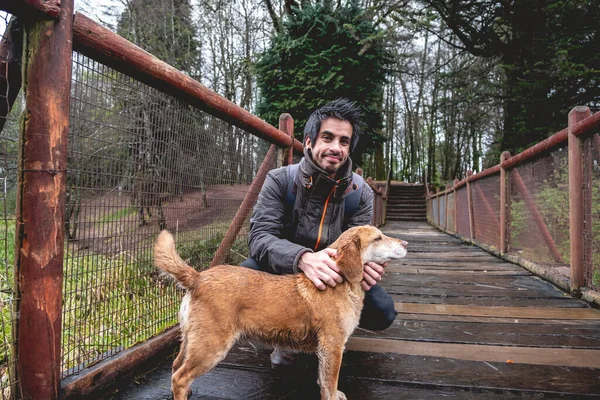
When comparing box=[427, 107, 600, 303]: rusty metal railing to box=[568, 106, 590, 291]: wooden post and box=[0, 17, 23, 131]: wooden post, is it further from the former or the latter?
box=[0, 17, 23, 131]: wooden post

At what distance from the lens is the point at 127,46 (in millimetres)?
1822

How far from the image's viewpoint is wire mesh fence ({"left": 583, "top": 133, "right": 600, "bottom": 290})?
3615 mm

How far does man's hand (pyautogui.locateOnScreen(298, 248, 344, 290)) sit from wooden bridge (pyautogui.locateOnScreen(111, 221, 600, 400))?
68 cm

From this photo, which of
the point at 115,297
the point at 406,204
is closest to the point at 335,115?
the point at 115,297

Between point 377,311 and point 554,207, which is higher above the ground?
point 554,207

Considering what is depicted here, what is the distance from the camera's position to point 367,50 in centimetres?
1292

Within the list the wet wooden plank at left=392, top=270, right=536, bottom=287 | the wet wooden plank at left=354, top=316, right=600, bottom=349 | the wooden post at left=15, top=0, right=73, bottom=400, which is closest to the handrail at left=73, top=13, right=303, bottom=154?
the wooden post at left=15, top=0, right=73, bottom=400

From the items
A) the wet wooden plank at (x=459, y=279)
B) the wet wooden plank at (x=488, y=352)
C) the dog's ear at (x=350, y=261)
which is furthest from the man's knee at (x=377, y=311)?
the wet wooden plank at (x=459, y=279)

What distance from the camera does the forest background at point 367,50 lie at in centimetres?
886

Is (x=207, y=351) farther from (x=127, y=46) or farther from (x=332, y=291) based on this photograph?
(x=127, y=46)

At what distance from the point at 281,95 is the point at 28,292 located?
39.1ft

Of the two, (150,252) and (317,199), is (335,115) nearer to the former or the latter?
(317,199)

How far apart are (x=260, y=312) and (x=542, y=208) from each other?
497 cm

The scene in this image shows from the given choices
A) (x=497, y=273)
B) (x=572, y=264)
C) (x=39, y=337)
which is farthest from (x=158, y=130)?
(x=497, y=273)
